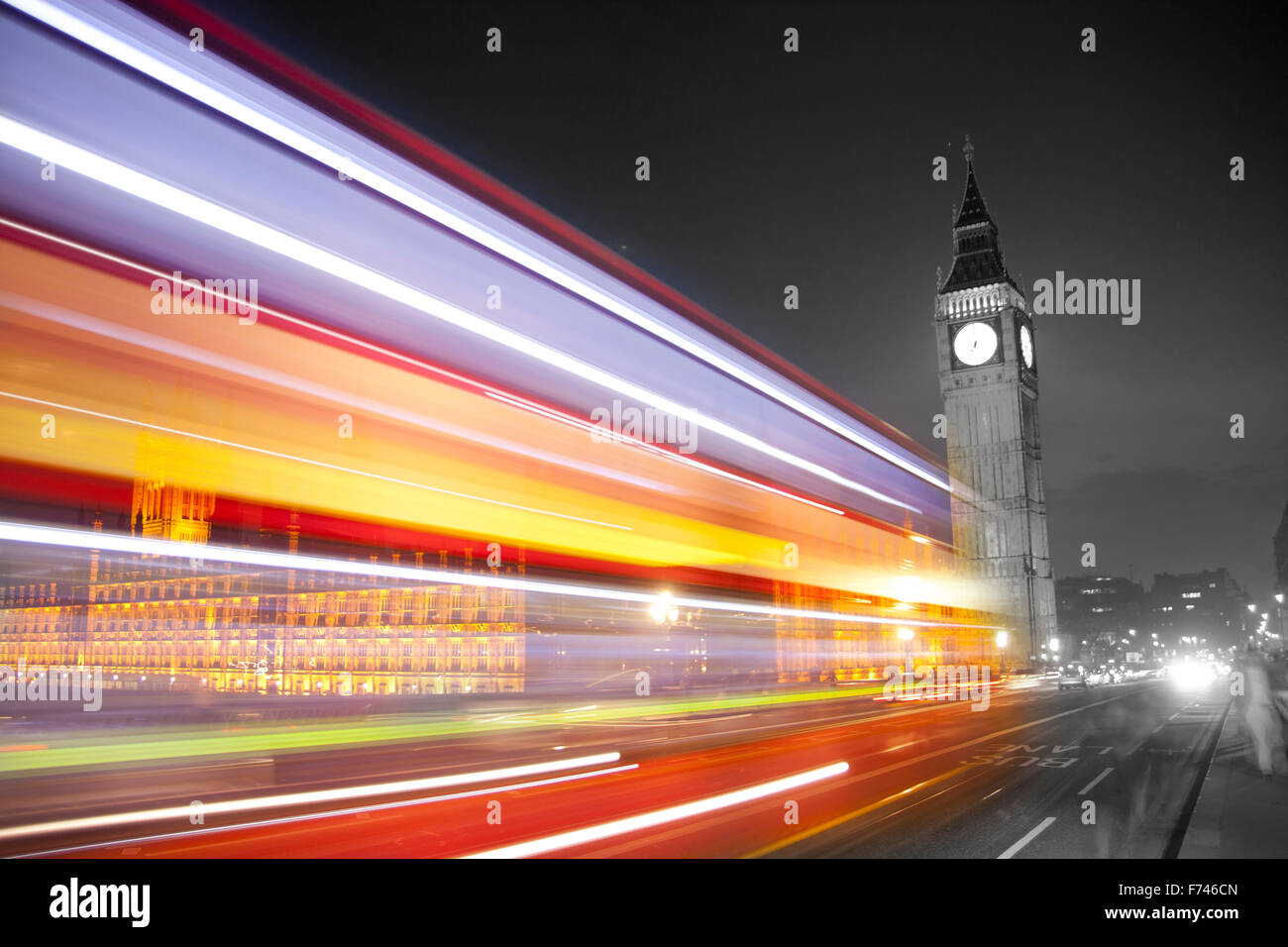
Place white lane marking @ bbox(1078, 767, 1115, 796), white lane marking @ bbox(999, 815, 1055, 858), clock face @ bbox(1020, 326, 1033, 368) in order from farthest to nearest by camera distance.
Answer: clock face @ bbox(1020, 326, 1033, 368) → white lane marking @ bbox(1078, 767, 1115, 796) → white lane marking @ bbox(999, 815, 1055, 858)

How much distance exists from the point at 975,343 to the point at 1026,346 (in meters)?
5.86

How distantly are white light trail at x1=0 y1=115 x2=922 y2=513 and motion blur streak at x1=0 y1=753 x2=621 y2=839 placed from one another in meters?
4.40

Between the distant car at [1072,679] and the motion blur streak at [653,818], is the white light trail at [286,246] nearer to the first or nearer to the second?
the motion blur streak at [653,818]

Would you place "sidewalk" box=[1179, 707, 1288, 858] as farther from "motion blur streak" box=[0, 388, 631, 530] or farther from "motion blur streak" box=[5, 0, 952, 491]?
"motion blur streak" box=[5, 0, 952, 491]

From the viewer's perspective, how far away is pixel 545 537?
809cm

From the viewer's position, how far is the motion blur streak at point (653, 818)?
23.2ft

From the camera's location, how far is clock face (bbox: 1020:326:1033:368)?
8139cm

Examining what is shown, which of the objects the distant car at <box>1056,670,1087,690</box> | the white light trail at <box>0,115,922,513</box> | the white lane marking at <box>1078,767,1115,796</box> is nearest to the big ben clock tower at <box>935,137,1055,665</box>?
the distant car at <box>1056,670,1087,690</box>

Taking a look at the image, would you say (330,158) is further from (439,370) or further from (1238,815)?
(1238,815)

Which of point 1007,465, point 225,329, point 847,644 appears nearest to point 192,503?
point 225,329

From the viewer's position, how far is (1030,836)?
8258 millimetres

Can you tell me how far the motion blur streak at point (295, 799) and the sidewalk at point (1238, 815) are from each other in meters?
6.44

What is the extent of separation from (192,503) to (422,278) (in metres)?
2.38
